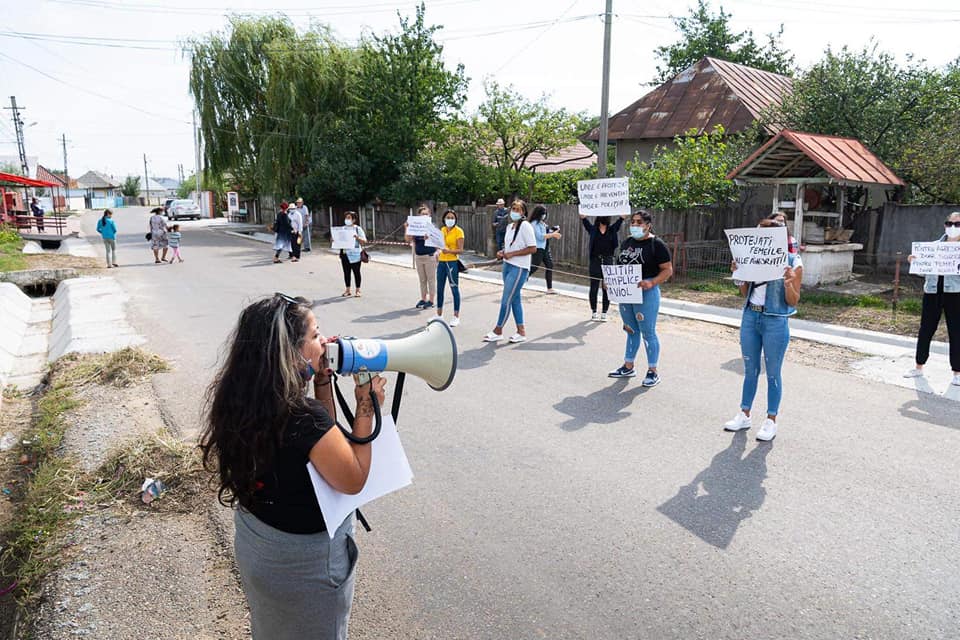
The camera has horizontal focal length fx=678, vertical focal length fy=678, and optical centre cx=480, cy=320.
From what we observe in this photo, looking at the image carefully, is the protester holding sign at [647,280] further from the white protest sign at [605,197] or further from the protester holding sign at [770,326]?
the white protest sign at [605,197]

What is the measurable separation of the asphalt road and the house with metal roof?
14.1m

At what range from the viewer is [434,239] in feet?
34.1

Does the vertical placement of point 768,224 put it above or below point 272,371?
above

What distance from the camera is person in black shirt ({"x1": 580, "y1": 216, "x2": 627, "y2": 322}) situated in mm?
10109

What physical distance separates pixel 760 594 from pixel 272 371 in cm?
269

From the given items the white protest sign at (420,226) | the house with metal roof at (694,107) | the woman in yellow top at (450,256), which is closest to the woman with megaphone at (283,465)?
the woman in yellow top at (450,256)

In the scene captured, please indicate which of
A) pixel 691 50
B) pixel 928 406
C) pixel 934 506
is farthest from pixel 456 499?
pixel 691 50

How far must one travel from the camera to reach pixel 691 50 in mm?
34562

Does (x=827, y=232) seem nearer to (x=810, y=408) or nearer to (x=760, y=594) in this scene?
(x=810, y=408)

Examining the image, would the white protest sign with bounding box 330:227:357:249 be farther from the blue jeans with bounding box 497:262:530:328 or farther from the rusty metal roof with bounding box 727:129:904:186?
the rusty metal roof with bounding box 727:129:904:186

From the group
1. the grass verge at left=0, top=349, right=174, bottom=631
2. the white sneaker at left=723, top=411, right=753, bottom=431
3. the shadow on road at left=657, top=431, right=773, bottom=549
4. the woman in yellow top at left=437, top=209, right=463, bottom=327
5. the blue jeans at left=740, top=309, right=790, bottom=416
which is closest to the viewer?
the grass verge at left=0, top=349, right=174, bottom=631

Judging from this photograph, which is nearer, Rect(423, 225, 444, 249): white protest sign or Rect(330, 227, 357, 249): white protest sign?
Rect(423, 225, 444, 249): white protest sign

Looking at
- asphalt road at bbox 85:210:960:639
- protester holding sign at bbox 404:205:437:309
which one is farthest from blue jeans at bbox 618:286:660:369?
protester holding sign at bbox 404:205:437:309

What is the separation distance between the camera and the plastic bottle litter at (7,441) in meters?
5.85
